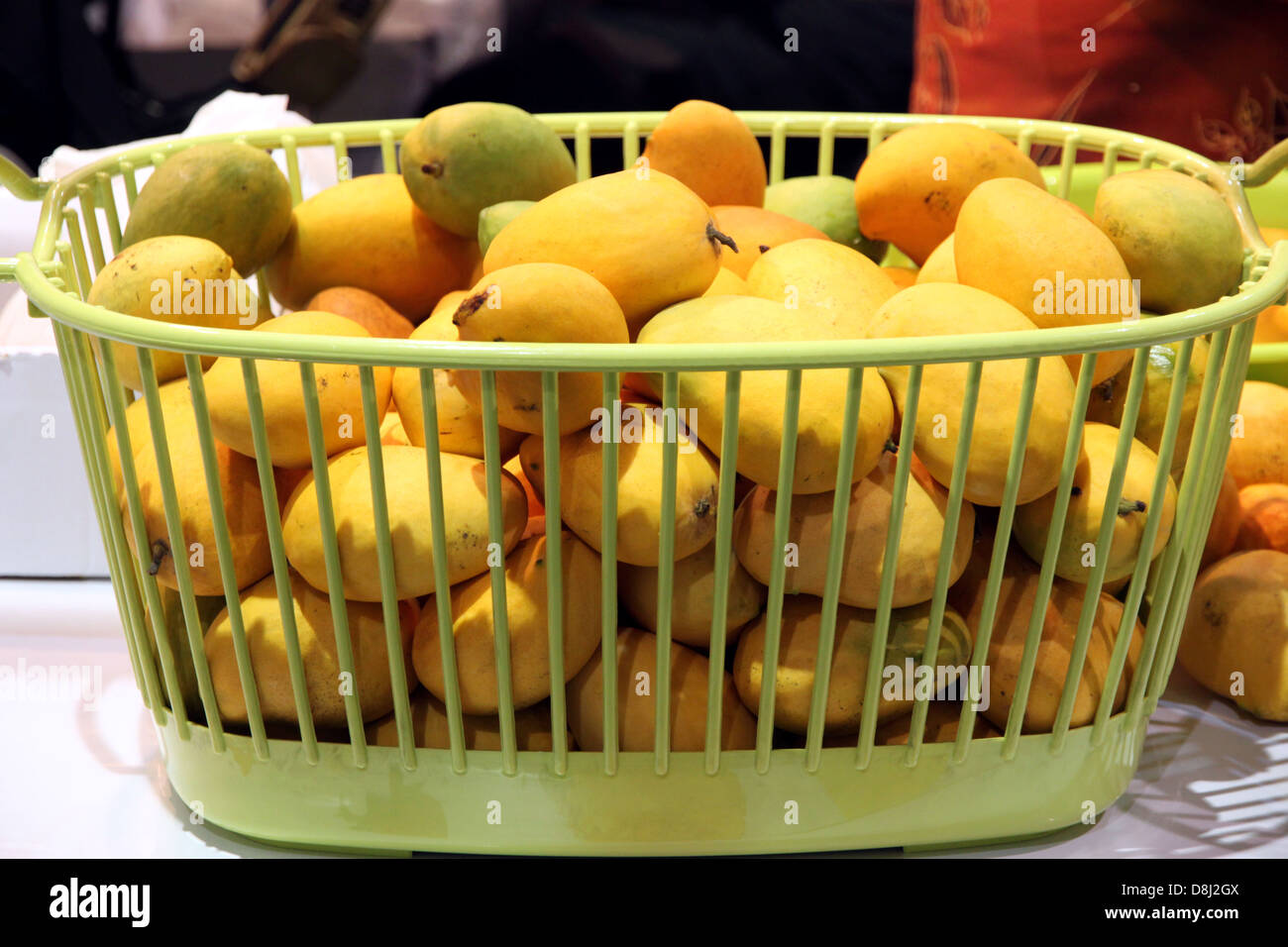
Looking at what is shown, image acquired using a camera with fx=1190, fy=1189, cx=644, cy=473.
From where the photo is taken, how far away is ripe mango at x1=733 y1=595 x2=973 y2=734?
40 centimetres

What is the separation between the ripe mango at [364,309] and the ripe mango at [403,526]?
14 centimetres

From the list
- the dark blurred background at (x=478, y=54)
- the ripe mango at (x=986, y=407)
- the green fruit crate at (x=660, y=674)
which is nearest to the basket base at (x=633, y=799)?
the green fruit crate at (x=660, y=674)

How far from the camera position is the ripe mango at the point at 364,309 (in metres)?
0.52

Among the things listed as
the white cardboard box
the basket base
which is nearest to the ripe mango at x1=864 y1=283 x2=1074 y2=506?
the basket base

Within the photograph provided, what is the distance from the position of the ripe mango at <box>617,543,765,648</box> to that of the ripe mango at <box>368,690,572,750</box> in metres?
0.05

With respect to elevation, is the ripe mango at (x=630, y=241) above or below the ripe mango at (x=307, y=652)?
above

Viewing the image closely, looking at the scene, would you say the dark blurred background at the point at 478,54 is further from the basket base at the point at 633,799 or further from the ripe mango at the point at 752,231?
the basket base at the point at 633,799

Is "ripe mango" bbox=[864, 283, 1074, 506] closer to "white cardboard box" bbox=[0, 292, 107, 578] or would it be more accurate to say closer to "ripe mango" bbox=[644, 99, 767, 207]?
"ripe mango" bbox=[644, 99, 767, 207]

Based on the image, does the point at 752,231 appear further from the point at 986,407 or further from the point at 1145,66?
the point at 1145,66

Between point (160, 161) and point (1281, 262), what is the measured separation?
491 millimetres

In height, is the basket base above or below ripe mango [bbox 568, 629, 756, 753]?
below

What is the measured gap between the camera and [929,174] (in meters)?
0.54

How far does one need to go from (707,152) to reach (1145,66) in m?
0.56
